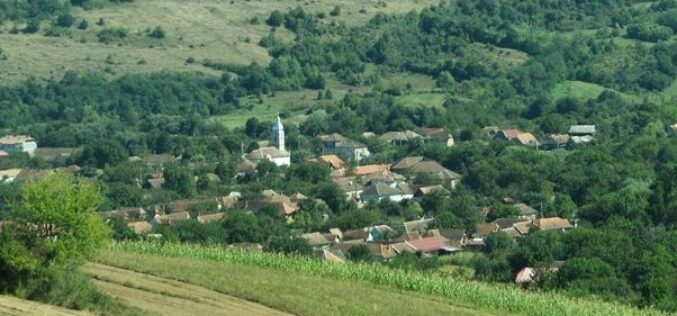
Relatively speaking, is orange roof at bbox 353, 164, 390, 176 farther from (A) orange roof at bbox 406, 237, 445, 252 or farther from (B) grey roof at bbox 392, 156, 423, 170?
(A) orange roof at bbox 406, 237, 445, 252

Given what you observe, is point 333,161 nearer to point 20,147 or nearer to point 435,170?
point 435,170

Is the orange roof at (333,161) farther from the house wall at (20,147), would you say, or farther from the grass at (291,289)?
the grass at (291,289)

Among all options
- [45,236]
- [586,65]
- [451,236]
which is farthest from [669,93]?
[45,236]

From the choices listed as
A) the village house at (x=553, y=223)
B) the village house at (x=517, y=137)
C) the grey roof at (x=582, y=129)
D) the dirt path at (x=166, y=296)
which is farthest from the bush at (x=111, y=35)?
the dirt path at (x=166, y=296)

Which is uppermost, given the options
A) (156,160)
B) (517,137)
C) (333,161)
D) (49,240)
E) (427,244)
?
(49,240)

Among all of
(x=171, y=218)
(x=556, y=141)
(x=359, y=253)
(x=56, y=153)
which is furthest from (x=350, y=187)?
(x=359, y=253)

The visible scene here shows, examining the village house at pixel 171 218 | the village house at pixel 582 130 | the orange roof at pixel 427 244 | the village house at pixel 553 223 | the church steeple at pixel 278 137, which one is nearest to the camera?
the orange roof at pixel 427 244
